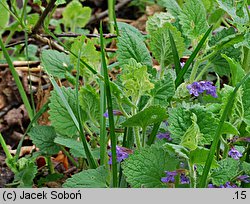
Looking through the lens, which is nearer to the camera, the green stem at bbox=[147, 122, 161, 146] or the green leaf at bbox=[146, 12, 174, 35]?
the green stem at bbox=[147, 122, 161, 146]

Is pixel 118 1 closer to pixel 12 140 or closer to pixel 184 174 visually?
pixel 12 140

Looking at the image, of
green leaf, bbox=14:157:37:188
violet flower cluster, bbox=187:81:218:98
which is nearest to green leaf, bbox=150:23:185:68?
violet flower cluster, bbox=187:81:218:98

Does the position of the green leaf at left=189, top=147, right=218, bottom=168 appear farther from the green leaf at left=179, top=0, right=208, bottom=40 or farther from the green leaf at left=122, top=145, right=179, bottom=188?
the green leaf at left=179, top=0, right=208, bottom=40

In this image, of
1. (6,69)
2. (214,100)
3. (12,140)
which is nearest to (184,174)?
(214,100)

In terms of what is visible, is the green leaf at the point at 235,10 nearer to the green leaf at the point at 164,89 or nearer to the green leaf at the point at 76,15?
the green leaf at the point at 164,89

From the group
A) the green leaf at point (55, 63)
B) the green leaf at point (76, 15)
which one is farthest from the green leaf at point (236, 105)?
the green leaf at point (76, 15)

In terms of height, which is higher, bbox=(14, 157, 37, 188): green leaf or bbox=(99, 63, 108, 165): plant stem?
bbox=(99, 63, 108, 165): plant stem
